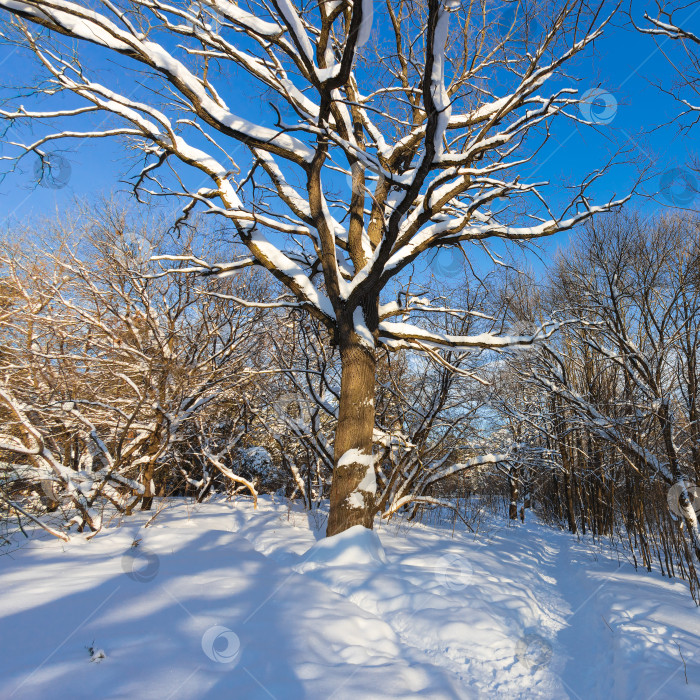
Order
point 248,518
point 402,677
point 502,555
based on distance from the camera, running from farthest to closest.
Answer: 1. point 248,518
2. point 502,555
3. point 402,677

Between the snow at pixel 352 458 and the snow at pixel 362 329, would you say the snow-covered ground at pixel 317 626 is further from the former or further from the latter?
the snow at pixel 362 329

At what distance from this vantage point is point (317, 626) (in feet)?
7.34

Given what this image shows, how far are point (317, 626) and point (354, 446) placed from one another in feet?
7.45

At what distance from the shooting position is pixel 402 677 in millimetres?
1908

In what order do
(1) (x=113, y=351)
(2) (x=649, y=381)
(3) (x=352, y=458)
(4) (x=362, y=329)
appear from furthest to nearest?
(1) (x=113, y=351) → (2) (x=649, y=381) → (4) (x=362, y=329) → (3) (x=352, y=458)

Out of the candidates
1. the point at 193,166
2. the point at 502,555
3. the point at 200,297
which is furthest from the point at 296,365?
the point at 502,555

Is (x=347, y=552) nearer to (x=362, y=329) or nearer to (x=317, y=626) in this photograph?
(x=317, y=626)

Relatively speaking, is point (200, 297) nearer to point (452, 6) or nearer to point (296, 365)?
point (296, 365)

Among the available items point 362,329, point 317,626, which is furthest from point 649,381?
point 317,626

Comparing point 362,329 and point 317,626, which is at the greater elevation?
point 362,329

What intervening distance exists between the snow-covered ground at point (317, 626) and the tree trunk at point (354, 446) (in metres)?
0.31

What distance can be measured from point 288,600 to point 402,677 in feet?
3.10

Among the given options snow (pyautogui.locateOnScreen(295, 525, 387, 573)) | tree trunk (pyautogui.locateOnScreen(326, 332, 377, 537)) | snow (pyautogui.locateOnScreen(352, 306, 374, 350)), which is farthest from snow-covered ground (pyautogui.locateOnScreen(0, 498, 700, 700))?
snow (pyautogui.locateOnScreen(352, 306, 374, 350))

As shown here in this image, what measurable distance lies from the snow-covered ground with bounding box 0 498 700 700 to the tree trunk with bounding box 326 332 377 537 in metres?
0.31
